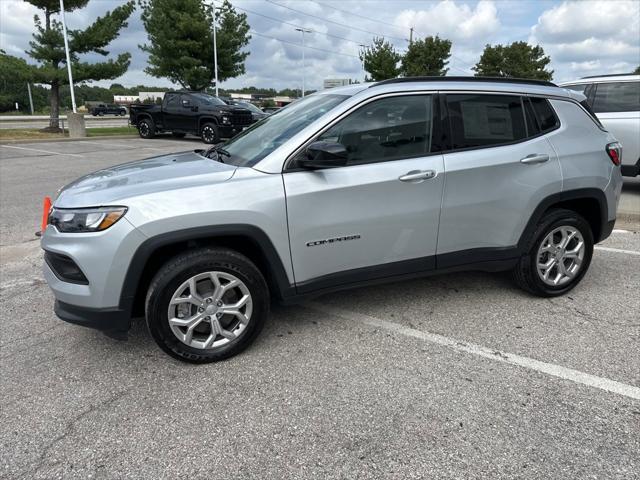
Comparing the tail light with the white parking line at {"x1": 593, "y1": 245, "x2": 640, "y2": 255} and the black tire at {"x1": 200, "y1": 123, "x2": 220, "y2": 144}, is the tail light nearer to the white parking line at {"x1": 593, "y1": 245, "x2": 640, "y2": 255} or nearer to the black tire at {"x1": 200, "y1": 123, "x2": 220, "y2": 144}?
the white parking line at {"x1": 593, "y1": 245, "x2": 640, "y2": 255}

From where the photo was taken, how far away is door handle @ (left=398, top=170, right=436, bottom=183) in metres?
3.26

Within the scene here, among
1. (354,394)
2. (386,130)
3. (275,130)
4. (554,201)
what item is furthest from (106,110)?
(354,394)

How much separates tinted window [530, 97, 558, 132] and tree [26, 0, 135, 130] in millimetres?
21525

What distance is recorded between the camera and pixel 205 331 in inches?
122

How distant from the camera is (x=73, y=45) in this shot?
2059cm

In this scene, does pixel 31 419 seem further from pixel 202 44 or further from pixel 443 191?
pixel 202 44

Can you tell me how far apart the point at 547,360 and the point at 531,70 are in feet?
146

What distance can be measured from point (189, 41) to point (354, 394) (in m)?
27.2

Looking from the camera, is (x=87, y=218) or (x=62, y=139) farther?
(x=62, y=139)

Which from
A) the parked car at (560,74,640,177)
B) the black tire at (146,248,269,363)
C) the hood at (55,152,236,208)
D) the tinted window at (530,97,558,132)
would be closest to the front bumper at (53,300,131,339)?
the black tire at (146,248,269,363)

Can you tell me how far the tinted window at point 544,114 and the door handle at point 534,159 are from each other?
0.25 m

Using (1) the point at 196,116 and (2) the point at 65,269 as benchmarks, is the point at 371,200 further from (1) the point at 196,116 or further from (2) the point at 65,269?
(1) the point at 196,116

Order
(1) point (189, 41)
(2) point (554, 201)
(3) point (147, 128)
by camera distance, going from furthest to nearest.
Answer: (1) point (189, 41) → (3) point (147, 128) → (2) point (554, 201)

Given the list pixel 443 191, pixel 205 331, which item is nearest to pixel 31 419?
pixel 205 331
